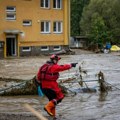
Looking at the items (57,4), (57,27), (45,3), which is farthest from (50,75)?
(57,4)

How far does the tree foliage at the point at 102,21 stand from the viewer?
221 feet

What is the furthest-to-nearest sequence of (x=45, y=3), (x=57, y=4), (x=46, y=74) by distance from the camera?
(x=57, y=4), (x=45, y=3), (x=46, y=74)

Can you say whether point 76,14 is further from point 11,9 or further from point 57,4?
point 11,9

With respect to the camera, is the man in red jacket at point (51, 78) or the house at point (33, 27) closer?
the man in red jacket at point (51, 78)

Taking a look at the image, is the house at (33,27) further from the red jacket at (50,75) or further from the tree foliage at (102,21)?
the red jacket at (50,75)

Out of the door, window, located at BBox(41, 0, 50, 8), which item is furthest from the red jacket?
window, located at BBox(41, 0, 50, 8)

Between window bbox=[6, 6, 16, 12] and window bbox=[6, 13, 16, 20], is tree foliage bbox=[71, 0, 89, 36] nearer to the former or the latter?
window bbox=[6, 13, 16, 20]

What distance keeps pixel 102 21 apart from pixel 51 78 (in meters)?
59.8

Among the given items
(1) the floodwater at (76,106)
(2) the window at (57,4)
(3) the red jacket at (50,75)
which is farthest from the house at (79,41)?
(3) the red jacket at (50,75)

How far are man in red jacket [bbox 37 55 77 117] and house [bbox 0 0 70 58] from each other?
3882 cm

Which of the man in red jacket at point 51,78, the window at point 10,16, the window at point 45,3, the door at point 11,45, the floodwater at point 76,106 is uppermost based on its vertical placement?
the window at point 45,3

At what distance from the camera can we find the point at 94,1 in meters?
77.5

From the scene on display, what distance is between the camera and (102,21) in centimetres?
7038

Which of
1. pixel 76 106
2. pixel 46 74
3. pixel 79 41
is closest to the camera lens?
pixel 46 74
